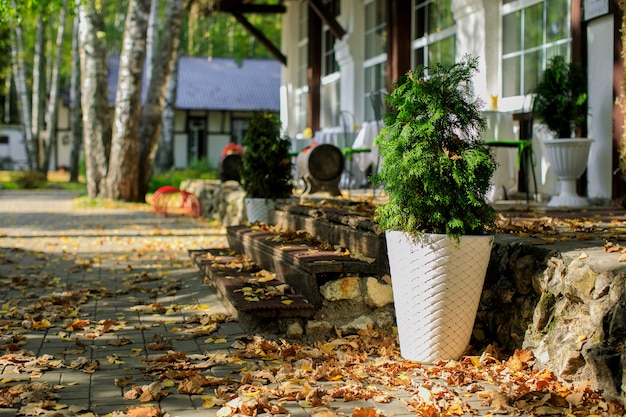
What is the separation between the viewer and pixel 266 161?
350 inches

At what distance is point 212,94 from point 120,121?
22494 mm

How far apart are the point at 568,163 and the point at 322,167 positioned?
3312 millimetres

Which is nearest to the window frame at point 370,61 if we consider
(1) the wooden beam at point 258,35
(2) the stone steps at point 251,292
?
(1) the wooden beam at point 258,35

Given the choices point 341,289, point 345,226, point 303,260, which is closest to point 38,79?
point 345,226

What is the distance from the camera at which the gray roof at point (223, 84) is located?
36688mm

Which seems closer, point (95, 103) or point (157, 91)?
point (157, 91)

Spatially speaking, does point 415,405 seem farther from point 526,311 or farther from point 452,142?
point 452,142

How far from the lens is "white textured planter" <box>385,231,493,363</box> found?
14.1 feet

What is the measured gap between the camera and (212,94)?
123 ft

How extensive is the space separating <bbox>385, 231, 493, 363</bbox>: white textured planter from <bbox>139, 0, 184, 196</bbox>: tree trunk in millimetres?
12166

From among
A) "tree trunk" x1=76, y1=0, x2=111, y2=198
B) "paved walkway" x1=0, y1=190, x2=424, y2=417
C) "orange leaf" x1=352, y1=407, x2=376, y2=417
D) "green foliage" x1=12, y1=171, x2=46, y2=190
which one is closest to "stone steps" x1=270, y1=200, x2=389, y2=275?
"paved walkway" x1=0, y1=190, x2=424, y2=417

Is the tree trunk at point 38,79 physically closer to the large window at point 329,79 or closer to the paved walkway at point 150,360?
the large window at point 329,79

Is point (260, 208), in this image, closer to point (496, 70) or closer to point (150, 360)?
point (496, 70)

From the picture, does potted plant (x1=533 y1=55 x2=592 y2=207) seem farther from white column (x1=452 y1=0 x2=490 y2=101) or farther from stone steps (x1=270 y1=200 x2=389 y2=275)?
stone steps (x1=270 y1=200 x2=389 y2=275)
